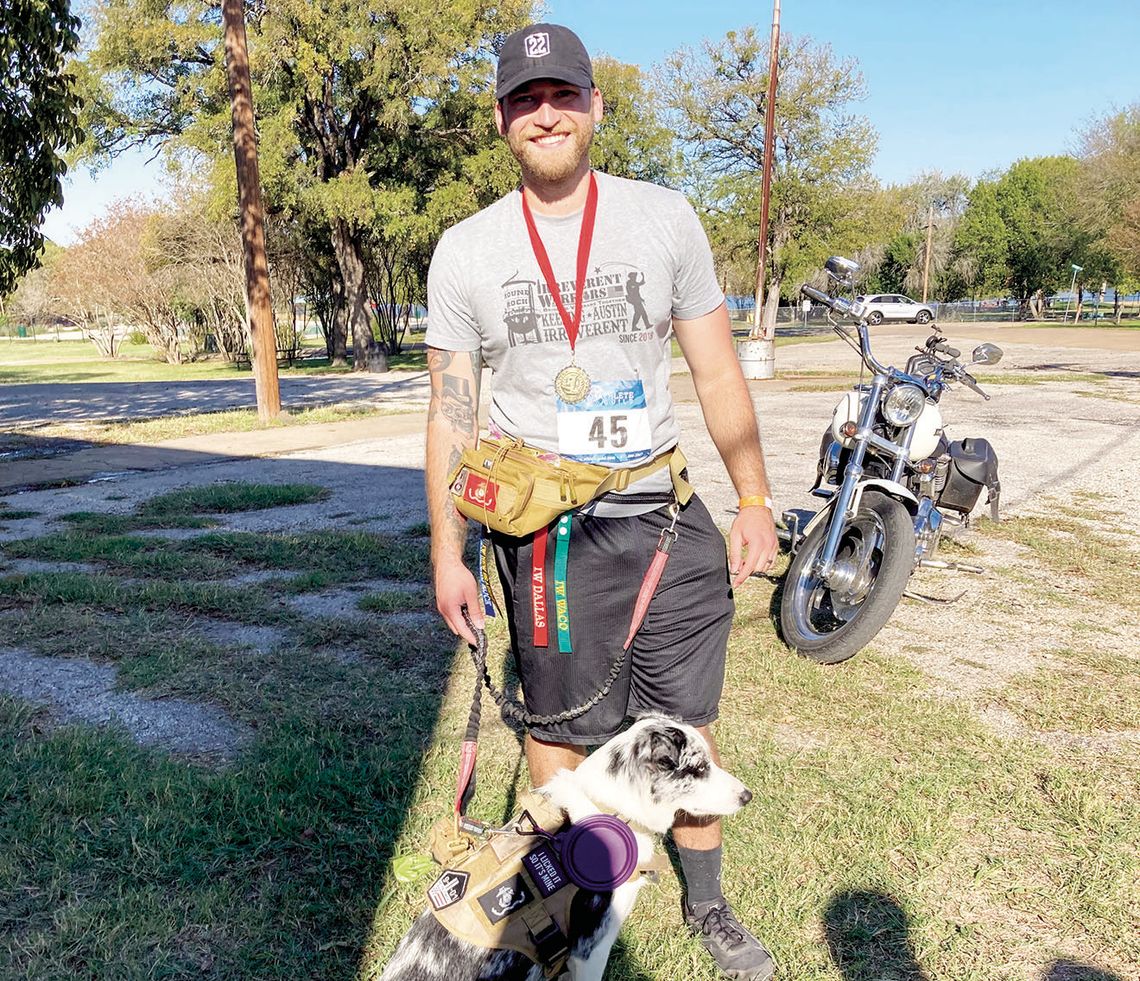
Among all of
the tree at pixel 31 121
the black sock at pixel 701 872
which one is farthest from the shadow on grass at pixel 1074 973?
the tree at pixel 31 121

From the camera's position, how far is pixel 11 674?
4312mm

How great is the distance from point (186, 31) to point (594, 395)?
26873 millimetres

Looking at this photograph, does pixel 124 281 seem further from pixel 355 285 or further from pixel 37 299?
pixel 37 299

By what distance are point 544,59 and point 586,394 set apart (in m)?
0.86

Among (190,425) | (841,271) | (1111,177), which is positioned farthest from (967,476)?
(1111,177)

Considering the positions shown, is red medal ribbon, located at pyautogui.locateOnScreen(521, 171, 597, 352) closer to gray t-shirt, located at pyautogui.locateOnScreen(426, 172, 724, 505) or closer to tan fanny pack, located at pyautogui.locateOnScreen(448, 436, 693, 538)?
gray t-shirt, located at pyautogui.locateOnScreen(426, 172, 724, 505)

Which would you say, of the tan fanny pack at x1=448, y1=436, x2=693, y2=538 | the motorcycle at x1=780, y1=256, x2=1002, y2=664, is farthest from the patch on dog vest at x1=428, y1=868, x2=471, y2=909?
the motorcycle at x1=780, y1=256, x2=1002, y2=664

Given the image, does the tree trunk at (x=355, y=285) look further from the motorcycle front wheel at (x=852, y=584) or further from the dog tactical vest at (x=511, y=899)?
the dog tactical vest at (x=511, y=899)

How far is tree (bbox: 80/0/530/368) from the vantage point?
79.0 feet

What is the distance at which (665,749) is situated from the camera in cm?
237

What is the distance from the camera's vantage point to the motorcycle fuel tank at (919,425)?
4.82 m

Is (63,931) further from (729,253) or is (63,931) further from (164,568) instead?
(729,253)

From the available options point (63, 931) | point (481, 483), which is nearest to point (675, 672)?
point (481, 483)

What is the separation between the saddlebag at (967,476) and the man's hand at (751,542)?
341cm
